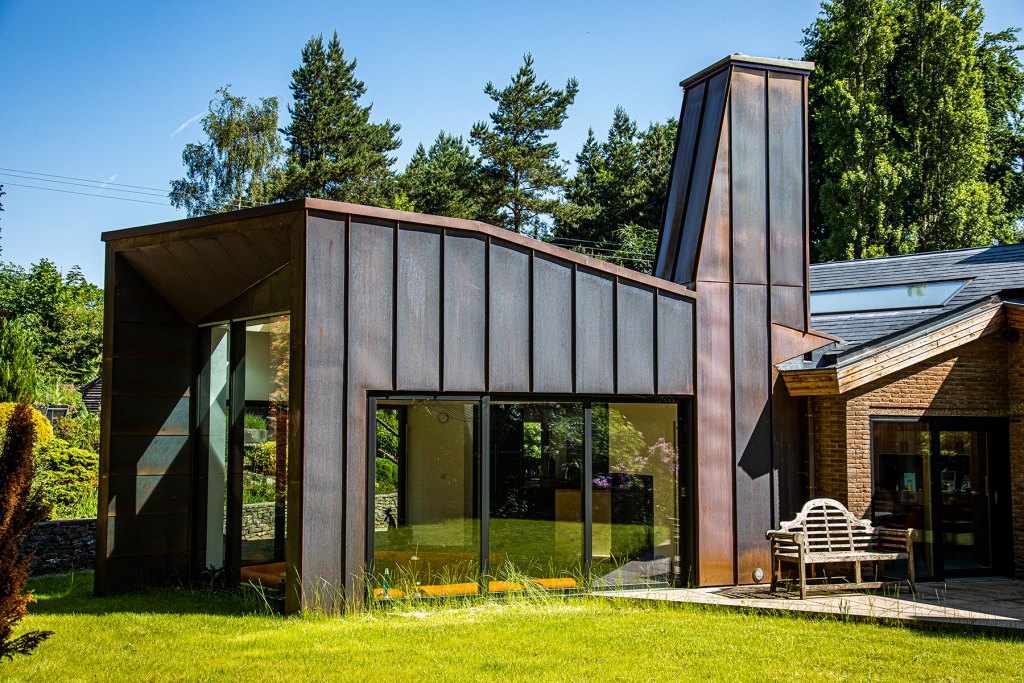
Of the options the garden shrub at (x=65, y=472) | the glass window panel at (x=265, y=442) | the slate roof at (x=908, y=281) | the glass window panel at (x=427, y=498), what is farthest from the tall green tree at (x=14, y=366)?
the slate roof at (x=908, y=281)

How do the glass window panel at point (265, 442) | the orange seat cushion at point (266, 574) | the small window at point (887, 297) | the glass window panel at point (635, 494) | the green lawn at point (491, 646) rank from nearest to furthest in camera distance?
1. the green lawn at point (491, 646)
2. the orange seat cushion at point (266, 574)
3. the glass window panel at point (265, 442)
4. the glass window panel at point (635, 494)
5. the small window at point (887, 297)

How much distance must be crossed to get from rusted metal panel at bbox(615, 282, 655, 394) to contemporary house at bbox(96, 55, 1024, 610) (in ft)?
0.10

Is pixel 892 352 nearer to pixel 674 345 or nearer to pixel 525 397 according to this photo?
pixel 674 345

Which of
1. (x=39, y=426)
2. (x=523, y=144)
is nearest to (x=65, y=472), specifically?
(x=39, y=426)

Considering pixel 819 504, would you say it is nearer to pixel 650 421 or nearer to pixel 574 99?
pixel 650 421

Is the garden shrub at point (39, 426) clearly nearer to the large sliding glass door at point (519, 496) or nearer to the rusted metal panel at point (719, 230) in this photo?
the large sliding glass door at point (519, 496)

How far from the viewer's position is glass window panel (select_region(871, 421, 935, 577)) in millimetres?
11703

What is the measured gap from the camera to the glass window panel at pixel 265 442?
10242 millimetres

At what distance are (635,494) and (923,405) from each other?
4.14 meters

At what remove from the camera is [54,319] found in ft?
157

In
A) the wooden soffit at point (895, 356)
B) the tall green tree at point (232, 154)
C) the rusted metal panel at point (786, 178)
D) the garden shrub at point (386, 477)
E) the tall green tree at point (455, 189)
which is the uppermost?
the tall green tree at point (232, 154)

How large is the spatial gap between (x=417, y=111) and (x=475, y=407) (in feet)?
122

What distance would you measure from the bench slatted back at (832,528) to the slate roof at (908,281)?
1.81 meters

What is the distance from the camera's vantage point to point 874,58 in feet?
109
